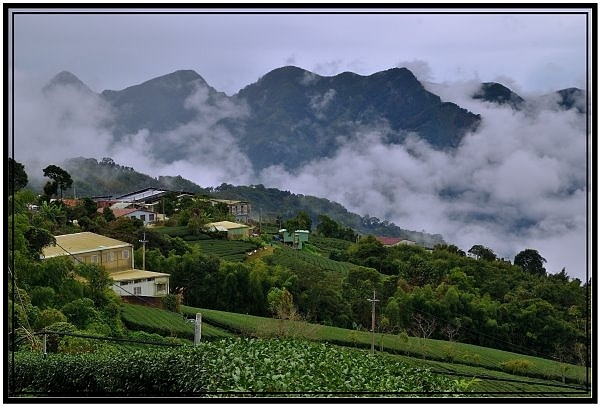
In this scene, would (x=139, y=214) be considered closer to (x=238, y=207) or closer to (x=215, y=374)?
(x=238, y=207)

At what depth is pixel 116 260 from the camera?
7.14 m

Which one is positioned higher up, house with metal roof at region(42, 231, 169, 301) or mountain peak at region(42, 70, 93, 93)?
mountain peak at region(42, 70, 93, 93)

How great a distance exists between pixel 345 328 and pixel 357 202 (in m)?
1.04

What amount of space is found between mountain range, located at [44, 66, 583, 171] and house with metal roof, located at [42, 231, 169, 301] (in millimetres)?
833

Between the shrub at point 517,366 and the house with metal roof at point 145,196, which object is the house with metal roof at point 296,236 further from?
the shrub at point 517,366

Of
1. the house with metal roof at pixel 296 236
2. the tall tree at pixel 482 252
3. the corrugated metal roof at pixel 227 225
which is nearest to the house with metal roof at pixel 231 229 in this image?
the corrugated metal roof at pixel 227 225

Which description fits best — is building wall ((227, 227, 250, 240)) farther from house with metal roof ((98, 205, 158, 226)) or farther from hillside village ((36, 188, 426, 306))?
house with metal roof ((98, 205, 158, 226))

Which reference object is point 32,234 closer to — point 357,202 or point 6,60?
point 6,60

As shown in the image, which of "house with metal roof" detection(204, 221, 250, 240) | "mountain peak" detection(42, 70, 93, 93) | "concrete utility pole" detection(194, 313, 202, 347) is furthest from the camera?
"house with metal roof" detection(204, 221, 250, 240)

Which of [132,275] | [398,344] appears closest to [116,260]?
[132,275]

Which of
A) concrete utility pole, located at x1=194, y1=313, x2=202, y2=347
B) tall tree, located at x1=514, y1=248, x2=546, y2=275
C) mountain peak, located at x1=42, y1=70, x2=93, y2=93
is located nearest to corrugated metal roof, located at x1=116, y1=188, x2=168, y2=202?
mountain peak, located at x1=42, y1=70, x2=93, y2=93

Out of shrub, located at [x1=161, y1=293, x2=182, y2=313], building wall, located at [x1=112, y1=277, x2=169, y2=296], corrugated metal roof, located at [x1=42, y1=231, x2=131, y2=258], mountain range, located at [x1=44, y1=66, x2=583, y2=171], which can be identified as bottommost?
shrub, located at [x1=161, y1=293, x2=182, y2=313]

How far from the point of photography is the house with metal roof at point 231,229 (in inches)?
290

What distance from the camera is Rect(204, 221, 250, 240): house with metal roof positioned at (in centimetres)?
737
